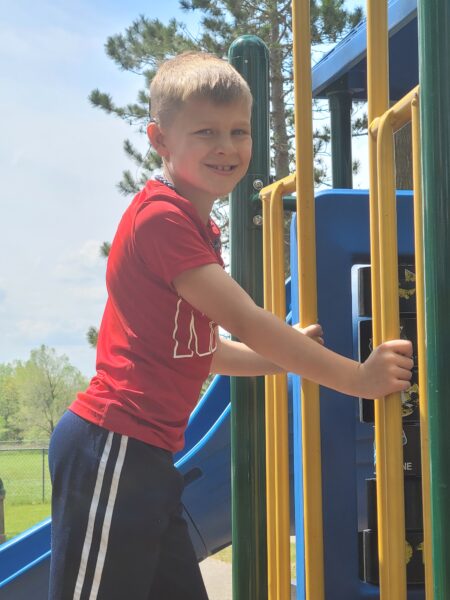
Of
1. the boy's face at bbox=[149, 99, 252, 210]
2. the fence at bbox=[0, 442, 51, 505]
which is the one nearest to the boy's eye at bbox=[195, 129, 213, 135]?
the boy's face at bbox=[149, 99, 252, 210]

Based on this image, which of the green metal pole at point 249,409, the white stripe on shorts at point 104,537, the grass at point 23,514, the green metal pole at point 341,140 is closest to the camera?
the white stripe on shorts at point 104,537

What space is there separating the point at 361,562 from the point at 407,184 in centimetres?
452

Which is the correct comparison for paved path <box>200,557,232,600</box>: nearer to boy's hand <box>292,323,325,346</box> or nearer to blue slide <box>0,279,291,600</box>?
blue slide <box>0,279,291,600</box>

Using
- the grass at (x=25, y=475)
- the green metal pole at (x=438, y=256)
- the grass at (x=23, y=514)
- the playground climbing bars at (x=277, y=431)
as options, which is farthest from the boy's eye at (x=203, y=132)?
the grass at (x=23, y=514)

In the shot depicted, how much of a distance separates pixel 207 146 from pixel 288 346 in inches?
16.6

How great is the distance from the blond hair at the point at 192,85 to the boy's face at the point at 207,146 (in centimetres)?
1

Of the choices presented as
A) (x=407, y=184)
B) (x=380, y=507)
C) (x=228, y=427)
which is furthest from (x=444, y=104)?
(x=407, y=184)

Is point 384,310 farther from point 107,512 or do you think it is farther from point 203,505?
point 203,505

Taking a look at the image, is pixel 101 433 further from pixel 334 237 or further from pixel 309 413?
pixel 334 237

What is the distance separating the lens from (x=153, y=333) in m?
1.65

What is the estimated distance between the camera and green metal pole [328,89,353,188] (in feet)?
9.84

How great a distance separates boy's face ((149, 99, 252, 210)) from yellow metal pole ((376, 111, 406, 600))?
31 centimetres

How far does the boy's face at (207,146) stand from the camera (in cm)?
169

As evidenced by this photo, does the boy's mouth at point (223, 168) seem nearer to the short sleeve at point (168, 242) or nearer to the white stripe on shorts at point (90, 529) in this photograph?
the short sleeve at point (168, 242)
